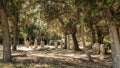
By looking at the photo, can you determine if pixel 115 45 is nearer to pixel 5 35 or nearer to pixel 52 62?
pixel 52 62

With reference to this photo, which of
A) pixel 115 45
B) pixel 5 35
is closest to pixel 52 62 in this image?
pixel 5 35

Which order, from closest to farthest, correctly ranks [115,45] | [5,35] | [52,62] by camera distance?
1. [115,45]
2. [5,35]
3. [52,62]

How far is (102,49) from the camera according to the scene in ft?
62.3

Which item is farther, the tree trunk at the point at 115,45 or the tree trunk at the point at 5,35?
the tree trunk at the point at 5,35

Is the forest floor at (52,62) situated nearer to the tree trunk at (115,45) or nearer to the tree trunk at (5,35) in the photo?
the tree trunk at (5,35)

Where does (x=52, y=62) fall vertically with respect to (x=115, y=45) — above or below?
below

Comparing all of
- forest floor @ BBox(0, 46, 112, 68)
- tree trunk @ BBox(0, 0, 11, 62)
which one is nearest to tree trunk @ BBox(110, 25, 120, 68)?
forest floor @ BBox(0, 46, 112, 68)

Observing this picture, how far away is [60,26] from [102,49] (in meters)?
7.48

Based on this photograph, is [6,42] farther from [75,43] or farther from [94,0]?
[75,43]

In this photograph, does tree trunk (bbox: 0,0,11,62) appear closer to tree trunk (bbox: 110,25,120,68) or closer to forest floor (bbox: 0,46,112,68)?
forest floor (bbox: 0,46,112,68)

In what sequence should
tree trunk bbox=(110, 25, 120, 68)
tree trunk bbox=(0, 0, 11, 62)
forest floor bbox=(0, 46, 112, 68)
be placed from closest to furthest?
tree trunk bbox=(110, 25, 120, 68)
forest floor bbox=(0, 46, 112, 68)
tree trunk bbox=(0, 0, 11, 62)

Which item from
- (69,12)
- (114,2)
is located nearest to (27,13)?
(69,12)

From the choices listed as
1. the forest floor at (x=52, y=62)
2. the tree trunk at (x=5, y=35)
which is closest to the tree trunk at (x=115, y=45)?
the forest floor at (x=52, y=62)

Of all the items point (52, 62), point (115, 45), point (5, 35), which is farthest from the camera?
point (52, 62)
